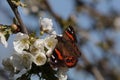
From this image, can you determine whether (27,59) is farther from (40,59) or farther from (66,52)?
(66,52)

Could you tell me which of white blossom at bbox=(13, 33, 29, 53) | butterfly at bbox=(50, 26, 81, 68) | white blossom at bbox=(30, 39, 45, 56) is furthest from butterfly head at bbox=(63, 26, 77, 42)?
white blossom at bbox=(13, 33, 29, 53)

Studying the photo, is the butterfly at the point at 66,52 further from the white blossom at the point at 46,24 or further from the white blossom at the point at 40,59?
the white blossom at the point at 46,24

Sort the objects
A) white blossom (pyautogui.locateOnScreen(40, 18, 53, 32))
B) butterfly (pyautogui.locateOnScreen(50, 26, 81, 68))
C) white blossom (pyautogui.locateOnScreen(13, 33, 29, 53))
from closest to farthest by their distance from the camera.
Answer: butterfly (pyautogui.locateOnScreen(50, 26, 81, 68)) → white blossom (pyautogui.locateOnScreen(13, 33, 29, 53)) → white blossom (pyautogui.locateOnScreen(40, 18, 53, 32))

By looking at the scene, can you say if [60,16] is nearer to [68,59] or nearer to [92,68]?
[92,68]

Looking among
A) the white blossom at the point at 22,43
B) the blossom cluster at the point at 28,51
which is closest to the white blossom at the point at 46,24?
the blossom cluster at the point at 28,51

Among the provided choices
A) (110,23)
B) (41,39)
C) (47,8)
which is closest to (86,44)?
(47,8)

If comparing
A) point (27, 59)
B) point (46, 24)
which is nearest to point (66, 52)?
point (27, 59)

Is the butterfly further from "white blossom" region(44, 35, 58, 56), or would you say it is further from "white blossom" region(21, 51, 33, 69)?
"white blossom" region(21, 51, 33, 69)
